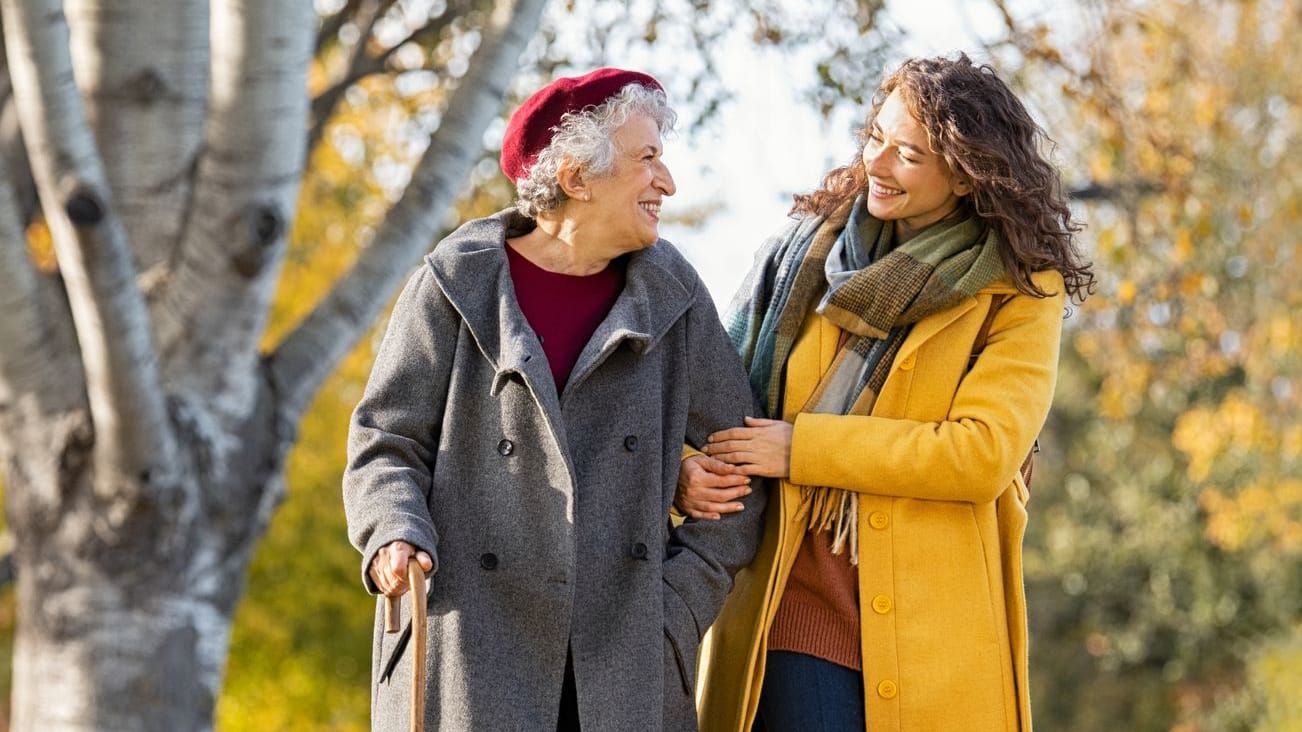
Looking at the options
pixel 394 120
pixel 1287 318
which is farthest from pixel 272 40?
pixel 1287 318

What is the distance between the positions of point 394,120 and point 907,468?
7.59 meters

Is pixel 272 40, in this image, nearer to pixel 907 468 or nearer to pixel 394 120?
pixel 907 468

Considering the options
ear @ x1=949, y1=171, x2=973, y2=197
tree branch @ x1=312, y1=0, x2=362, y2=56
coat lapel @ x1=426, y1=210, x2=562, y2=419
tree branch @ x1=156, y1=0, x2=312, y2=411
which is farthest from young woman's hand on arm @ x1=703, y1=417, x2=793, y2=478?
tree branch @ x1=312, y1=0, x2=362, y2=56

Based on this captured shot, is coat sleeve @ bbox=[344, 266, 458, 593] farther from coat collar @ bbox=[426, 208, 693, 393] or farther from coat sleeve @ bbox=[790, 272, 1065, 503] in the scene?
coat sleeve @ bbox=[790, 272, 1065, 503]

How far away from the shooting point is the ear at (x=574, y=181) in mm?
3297

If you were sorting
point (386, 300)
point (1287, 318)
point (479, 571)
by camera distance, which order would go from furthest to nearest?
1. point (1287, 318)
2. point (386, 300)
3. point (479, 571)

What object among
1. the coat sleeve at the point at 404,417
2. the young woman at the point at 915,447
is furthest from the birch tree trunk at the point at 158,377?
the young woman at the point at 915,447

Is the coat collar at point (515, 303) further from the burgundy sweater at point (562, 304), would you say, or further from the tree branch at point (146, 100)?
the tree branch at point (146, 100)

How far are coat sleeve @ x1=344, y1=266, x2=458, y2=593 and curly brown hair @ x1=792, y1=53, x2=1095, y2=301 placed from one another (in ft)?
3.24

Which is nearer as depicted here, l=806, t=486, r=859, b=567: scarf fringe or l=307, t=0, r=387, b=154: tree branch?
l=806, t=486, r=859, b=567: scarf fringe

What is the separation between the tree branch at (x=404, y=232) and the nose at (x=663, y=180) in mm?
2579

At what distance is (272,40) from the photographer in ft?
16.7

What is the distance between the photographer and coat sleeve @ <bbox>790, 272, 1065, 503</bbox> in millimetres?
3303

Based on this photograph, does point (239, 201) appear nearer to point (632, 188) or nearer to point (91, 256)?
point (91, 256)
